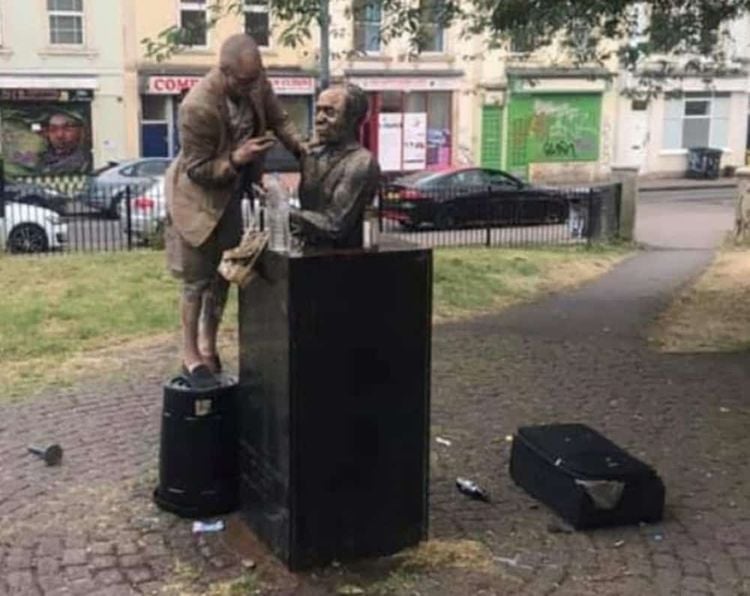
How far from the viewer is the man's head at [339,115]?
4.79 metres

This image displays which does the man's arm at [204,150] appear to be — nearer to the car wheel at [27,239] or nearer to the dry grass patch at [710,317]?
the dry grass patch at [710,317]

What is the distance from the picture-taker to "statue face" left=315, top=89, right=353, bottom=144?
4.79 metres

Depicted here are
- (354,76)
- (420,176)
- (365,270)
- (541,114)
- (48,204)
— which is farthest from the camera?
(541,114)

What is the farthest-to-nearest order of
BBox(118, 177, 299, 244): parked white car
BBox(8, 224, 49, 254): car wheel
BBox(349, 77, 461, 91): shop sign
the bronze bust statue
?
BBox(349, 77, 461, 91): shop sign, BBox(118, 177, 299, 244): parked white car, BBox(8, 224, 49, 254): car wheel, the bronze bust statue

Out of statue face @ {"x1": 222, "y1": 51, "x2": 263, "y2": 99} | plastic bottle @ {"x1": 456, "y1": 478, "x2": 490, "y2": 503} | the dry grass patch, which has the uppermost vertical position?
statue face @ {"x1": 222, "y1": 51, "x2": 263, "y2": 99}

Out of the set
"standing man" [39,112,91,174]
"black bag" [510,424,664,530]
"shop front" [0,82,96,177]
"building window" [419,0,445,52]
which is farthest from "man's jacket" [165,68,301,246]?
"standing man" [39,112,91,174]

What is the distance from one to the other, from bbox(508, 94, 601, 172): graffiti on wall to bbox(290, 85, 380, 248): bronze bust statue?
32164mm

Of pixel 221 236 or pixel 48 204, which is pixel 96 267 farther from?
pixel 221 236

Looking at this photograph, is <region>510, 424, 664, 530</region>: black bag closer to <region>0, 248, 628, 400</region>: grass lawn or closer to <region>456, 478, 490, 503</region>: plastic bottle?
<region>456, 478, 490, 503</region>: plastic bottle

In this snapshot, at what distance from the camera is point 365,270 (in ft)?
15.0

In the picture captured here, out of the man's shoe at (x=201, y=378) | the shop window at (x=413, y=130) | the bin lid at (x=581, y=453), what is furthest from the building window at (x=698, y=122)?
the man's shoe at (x=201, y=378)

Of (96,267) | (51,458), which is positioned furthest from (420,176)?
(51,458)

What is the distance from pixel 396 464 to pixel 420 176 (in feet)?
64.8

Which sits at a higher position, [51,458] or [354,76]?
[354,76]
